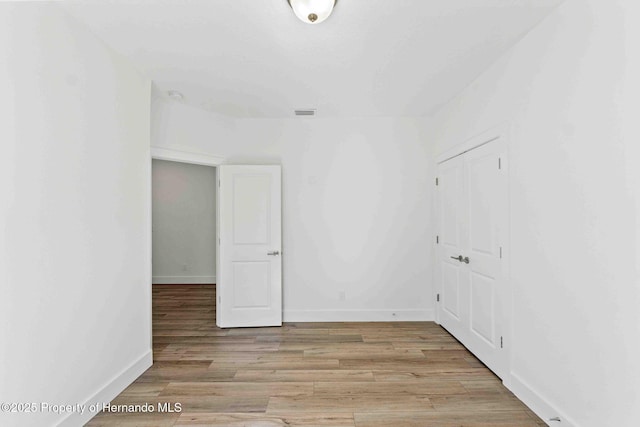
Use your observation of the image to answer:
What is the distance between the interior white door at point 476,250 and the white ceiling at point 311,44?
84 centimetres

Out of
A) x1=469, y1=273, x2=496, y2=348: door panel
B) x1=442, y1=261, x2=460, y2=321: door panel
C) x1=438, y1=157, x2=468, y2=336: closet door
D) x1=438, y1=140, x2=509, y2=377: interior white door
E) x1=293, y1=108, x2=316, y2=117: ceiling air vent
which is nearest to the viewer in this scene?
x1=438, y1=140, x2=509, y2=377: interior white door

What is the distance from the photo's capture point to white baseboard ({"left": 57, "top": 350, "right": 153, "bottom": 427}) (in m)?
2.00

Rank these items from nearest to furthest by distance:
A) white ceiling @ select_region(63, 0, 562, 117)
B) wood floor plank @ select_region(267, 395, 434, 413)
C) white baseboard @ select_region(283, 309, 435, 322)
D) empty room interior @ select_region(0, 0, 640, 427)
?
empty room interior @ select_region(0, 0, 640, 427) < white ceiling @ select_region(63, 0, 562, 117) < wood floor plank @ select_region(267, 395, 434, 413) < white baseboard @ select_region(283, 309, 435, 322)

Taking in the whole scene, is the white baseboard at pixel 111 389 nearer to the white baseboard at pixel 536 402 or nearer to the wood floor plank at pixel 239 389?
the wood floor plank at pixel 239 389

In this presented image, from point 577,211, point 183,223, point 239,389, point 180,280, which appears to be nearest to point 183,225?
point 183,223

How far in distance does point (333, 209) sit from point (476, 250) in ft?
5.81

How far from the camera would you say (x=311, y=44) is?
92.5 inches

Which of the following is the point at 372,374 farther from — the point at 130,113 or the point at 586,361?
the point at 130,113

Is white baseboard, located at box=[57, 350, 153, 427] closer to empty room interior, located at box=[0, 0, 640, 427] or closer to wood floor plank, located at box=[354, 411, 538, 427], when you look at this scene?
empty room interior, located at box=[0, 0, 640, 427]

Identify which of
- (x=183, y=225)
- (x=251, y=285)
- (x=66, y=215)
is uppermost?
(x=66, y=215)

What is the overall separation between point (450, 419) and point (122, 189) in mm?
2891

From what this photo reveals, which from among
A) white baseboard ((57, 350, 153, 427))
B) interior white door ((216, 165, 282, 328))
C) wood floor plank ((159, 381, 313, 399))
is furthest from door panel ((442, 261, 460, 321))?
white baseboard ((57, 350, 153, 427))

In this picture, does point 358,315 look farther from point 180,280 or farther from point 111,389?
point 180,280

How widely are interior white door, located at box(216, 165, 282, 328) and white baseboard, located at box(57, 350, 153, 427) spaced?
122 cm
